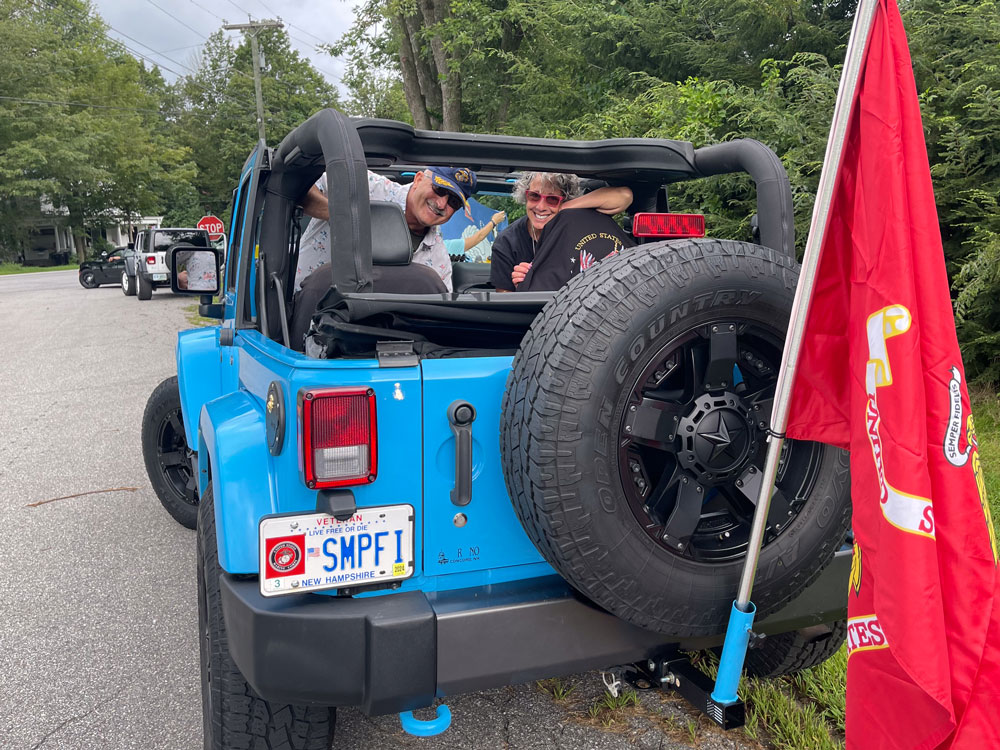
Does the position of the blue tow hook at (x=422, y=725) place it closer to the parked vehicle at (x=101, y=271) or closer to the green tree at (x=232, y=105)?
the parked vehicle at (x=101, y=271)

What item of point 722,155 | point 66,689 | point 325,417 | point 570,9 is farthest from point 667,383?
point 570,9

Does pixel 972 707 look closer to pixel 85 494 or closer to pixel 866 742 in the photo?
pixel 866 742

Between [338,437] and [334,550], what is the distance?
285 millimetres

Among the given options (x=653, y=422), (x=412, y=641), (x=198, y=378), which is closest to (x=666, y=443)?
(x=653, y=422)

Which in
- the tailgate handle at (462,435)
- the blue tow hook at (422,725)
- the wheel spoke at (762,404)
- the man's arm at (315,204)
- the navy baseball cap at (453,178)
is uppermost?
the navy baseball cap at (453,178)

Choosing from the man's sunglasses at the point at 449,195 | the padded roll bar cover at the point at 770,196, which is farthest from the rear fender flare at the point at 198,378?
the padded roll bar cover at the point at 770,196

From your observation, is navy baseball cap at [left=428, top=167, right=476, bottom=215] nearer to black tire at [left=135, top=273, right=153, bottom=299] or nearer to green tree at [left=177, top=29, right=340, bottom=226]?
black tire at [left=135, top=273, right=153, bottom=299]

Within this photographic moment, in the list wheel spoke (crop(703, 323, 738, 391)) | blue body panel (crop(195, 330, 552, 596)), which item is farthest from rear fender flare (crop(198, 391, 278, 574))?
wheel spoke (crop(703, 323, 738, 391))

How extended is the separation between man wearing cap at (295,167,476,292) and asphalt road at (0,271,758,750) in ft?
5.58

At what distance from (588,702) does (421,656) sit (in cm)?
124

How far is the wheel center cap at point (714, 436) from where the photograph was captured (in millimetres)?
1929

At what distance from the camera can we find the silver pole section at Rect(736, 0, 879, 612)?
170 centimetres

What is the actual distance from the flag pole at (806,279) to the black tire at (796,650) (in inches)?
38.5

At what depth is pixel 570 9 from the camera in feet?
38.9
